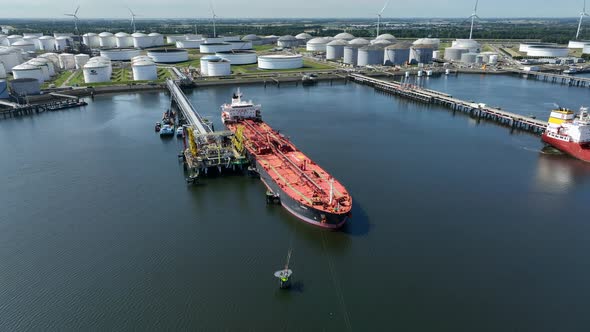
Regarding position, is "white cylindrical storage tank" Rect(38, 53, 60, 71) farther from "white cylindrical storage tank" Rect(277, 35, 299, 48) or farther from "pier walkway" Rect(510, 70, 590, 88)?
"pier walkway" Rect(510, 70, 590, 88)

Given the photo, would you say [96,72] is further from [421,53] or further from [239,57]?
[421,53]

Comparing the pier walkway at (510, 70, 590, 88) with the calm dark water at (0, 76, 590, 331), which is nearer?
the calm dark water at (0, 76, 590, 331)

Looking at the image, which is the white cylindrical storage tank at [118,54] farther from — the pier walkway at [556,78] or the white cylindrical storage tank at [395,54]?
the pier walkway at [556,78]

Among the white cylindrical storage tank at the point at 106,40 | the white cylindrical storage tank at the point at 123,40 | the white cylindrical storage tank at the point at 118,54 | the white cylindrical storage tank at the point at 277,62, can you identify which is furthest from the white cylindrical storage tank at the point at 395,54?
the white cylindrical storage tank at the point at 106,40

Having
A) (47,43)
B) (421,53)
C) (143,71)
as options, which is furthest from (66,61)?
(421,53)

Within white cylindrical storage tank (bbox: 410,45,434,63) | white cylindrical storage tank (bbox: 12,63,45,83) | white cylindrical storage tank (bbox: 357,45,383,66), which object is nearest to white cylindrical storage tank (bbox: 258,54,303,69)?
white cylindrical storage tank (bbox: 357,45,383,66)

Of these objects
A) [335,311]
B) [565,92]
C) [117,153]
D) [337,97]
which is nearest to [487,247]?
[335,311]
